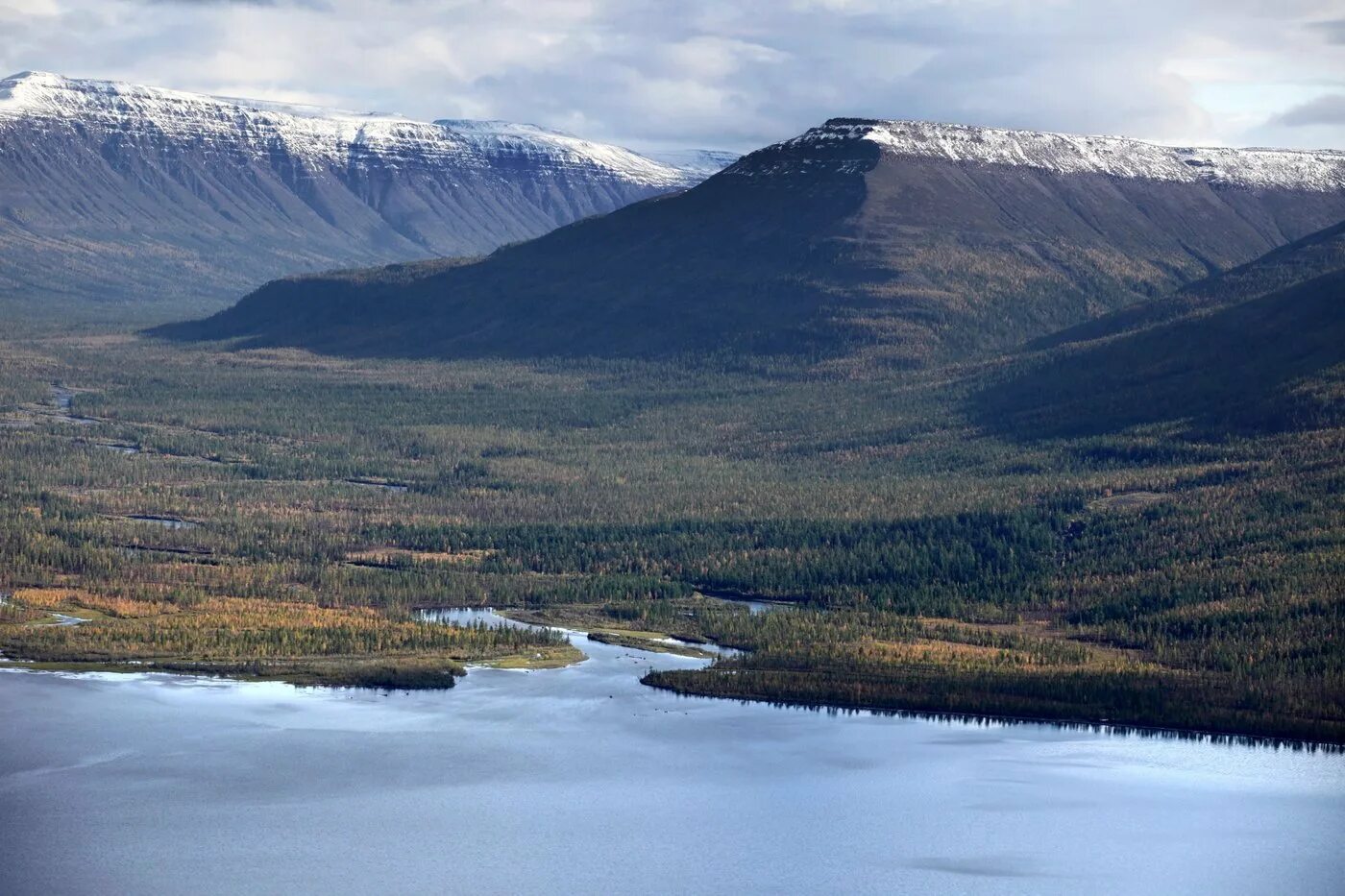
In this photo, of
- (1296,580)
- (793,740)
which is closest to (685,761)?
(793,740)

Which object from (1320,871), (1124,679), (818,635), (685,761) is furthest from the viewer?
(818,635)

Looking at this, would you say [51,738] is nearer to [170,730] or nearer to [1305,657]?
[170,730]

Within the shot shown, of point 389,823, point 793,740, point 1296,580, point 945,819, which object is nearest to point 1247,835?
point 945,819

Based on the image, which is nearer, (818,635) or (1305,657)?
(1305,657)

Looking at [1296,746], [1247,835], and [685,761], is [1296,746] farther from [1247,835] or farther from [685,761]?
[685,761]

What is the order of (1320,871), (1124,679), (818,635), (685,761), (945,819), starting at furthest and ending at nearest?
(818,635), (1124,679), (685,761), (945,819), (1320,871)

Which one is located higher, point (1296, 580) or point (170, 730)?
point (1296, 580)
